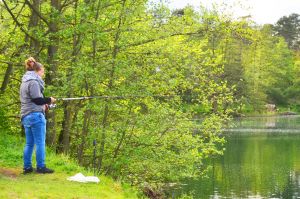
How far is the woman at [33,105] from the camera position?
8.84m

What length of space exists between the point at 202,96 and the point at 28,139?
7602 mm

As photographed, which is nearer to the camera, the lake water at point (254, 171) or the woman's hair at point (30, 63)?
the woman's hair at point (30, 63)

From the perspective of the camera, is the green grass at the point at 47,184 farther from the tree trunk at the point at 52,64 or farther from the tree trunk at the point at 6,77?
the tree trunk at the point at 6,77

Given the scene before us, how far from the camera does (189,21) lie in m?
15.2

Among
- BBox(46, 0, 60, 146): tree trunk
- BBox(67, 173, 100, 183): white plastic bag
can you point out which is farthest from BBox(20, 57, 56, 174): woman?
BBox(46, 0, 60, 146): tree trunk

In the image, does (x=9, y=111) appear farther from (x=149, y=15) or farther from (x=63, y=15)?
(x=149, y=15)

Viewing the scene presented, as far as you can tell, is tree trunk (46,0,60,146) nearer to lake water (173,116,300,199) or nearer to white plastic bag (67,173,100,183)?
white plastic bag (67,173,100,183)

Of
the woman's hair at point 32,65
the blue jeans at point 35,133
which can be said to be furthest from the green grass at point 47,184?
the woman's hair at point 32,65

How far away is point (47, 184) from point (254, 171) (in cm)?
2032

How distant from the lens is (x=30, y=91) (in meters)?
8.84

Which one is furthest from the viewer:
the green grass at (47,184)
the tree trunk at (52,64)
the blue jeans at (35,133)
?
the tree trunk at (52,64)

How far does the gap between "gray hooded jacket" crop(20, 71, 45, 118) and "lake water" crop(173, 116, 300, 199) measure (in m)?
12.0

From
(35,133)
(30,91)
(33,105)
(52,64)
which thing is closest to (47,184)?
(35,133)

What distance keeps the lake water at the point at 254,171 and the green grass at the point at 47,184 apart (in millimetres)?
10411
